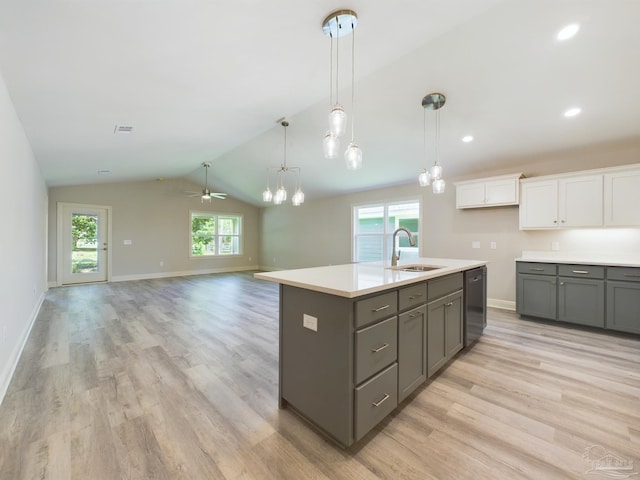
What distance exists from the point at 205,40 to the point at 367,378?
95.4 inches

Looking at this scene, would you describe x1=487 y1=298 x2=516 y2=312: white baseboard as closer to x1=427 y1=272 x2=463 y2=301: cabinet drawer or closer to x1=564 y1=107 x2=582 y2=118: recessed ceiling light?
x1=427 y1=272 x2=463 y2=301: cabinet drawer

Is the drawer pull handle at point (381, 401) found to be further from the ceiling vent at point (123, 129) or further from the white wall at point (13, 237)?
the ceiling vent at point (123, 129)

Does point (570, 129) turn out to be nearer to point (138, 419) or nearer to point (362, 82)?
point (362, 82)

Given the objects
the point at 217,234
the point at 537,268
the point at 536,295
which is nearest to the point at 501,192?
the point at 537,268

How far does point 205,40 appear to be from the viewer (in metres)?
1.89

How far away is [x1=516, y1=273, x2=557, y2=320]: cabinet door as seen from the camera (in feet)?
12.1

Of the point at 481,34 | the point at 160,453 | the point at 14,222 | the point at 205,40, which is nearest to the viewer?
the point at 160,453

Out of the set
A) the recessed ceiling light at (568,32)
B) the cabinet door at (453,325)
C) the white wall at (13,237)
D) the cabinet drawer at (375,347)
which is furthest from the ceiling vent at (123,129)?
the recessed ceiling light at (568,32)

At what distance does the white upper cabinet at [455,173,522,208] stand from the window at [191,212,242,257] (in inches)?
286

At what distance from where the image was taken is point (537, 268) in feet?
12.4

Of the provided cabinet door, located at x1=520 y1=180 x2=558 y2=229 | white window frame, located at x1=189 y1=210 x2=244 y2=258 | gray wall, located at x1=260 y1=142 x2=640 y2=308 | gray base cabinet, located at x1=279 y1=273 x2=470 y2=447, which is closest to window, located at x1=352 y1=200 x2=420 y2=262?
gray wall, located at x1=260 y1=142 x2=640 y2=308

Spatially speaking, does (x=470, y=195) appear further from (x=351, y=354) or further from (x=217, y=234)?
(x=217, y=234)

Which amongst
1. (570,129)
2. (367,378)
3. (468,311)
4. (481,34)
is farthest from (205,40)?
(570,129)

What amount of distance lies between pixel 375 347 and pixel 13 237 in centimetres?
341
